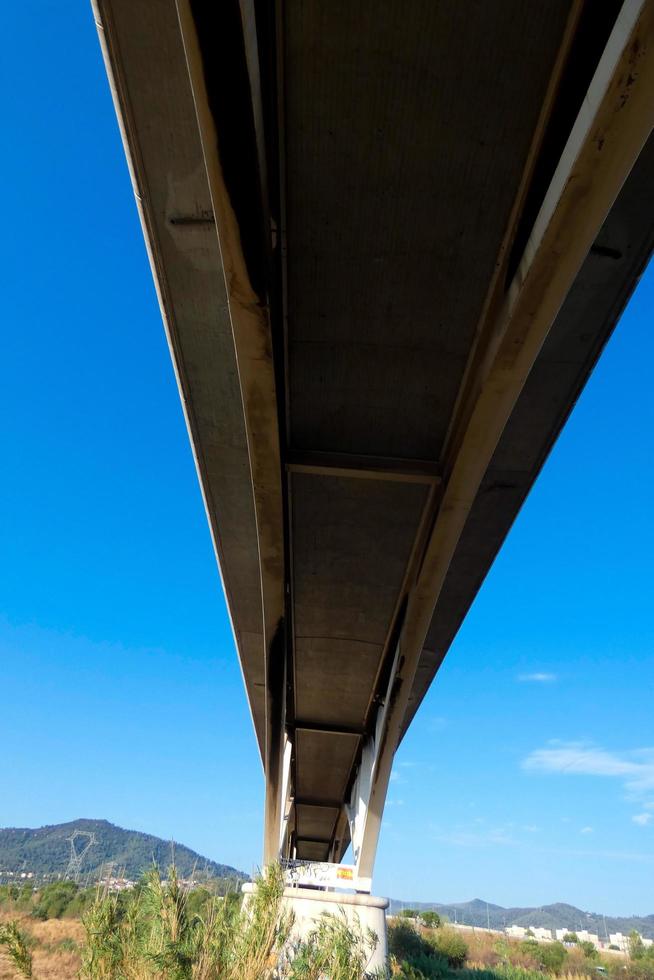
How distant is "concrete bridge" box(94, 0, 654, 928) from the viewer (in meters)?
4.48

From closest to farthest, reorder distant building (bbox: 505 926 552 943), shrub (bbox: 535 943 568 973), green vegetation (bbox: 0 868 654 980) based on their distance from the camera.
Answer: green vegetation (bbox: 0 868 654 980) → shrub (bbox: 535 943 568 973) → distant building (bbox: 505 926 552 943)

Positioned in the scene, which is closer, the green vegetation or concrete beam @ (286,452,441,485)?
the green vegetation

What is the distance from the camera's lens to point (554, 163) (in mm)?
5312

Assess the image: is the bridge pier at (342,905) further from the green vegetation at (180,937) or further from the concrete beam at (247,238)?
the concrete beam at (247,238)

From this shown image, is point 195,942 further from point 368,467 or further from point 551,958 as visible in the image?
point 551,958

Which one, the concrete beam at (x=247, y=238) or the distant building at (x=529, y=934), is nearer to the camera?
the concrete beam at (x=247, y=238)

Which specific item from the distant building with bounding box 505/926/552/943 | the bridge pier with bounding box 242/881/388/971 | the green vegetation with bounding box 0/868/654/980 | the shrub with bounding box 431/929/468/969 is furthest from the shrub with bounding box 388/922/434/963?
the distant building with bounding box 505/926/552/943

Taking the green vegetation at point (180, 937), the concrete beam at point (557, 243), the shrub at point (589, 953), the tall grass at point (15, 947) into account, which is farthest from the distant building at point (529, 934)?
the tall grass at point (15, 947)

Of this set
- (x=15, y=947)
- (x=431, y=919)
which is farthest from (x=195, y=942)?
(x=431, y=919)

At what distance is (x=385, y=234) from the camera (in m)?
5.82

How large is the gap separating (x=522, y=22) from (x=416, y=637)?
327 inches

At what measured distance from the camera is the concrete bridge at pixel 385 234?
4.48 m

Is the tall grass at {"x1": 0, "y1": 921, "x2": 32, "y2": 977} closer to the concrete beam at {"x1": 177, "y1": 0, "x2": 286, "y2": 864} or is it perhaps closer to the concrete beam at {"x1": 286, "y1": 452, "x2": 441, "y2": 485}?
the concrete beam at {"x1": 177, "y1": 0, "x2": 286, "y2": 864}

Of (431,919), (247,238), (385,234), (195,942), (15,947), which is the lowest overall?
(15,947)
